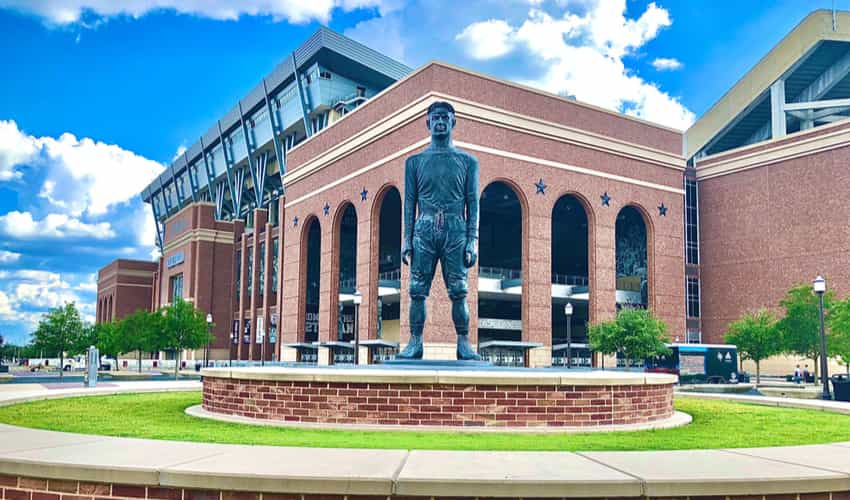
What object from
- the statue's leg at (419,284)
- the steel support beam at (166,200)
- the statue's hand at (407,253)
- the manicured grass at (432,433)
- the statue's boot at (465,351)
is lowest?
the manicured grass at (432,433)

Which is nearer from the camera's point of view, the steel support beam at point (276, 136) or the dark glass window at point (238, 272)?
the steel support beam at point (276, 136)

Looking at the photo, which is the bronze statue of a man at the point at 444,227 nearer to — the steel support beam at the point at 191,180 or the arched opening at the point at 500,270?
the arched opening at the point at 500,270

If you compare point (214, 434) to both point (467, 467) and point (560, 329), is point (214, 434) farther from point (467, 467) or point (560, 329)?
point (560, 329)

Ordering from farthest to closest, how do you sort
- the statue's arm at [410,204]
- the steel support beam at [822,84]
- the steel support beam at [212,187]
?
the steel support beam at [212,187] < the steel support beam at [822,84] < the statue's arm at [410,204]

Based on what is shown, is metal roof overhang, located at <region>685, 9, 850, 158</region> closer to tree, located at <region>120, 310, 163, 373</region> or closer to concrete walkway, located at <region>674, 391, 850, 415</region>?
concrete walkway, located at <region>674, 391, 850, 415</region>

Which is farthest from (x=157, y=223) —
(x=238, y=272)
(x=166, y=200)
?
(x=238, y=272)

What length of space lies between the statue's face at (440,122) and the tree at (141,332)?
45511 mm

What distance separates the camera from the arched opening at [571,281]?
51781mm

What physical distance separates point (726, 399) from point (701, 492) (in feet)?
42.5

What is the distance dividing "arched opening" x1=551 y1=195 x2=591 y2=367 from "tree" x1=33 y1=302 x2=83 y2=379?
31.9 m

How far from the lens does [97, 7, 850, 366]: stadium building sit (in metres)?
47.2

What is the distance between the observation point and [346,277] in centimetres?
6594

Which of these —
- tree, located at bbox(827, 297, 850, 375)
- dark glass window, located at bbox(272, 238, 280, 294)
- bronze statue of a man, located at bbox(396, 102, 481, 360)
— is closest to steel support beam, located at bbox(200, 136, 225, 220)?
dark glass window, located at bbox(272, 238, 280, 294)

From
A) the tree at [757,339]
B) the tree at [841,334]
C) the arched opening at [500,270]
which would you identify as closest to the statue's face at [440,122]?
the tree at [841,334]
